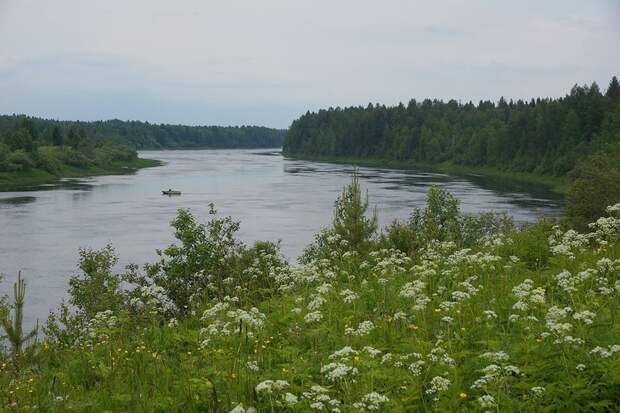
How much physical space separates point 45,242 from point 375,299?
143 feet

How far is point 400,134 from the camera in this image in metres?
178

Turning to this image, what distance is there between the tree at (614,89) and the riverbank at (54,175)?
3759 inches

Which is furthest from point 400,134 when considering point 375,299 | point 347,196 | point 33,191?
point 375,299

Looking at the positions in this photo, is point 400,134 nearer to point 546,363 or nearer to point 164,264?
point 164,264

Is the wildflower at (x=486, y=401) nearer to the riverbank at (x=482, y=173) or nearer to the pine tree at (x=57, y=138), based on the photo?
the riverbank at (x=482, y=173)

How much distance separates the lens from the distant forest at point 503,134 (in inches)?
4200

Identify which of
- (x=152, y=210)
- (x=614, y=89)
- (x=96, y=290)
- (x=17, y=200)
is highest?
(x=614, y=89)

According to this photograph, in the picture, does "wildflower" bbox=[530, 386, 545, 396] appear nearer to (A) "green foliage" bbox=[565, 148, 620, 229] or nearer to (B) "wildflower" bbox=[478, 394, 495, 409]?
(B) "wildflower" bbox=[478, 394, 495, 409]

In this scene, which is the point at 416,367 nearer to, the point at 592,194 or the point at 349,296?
the point at 349,296

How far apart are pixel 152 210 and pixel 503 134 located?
3301 inches

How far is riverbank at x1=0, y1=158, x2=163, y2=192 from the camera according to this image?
95.5 m

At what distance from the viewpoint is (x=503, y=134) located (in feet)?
424

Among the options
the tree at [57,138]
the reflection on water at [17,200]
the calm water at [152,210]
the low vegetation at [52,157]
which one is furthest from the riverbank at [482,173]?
the tree at [57,138]

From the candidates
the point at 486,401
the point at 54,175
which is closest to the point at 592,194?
the point at 486,401
